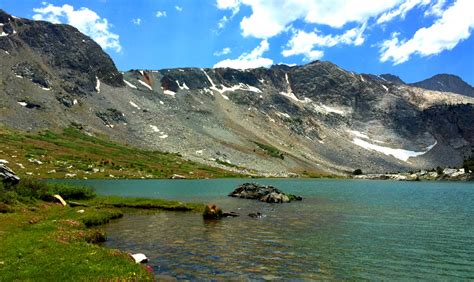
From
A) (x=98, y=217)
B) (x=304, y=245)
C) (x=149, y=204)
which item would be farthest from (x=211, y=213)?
(x=304, y=245)

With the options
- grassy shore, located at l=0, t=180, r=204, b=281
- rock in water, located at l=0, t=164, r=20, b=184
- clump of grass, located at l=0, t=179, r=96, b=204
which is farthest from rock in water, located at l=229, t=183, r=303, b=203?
rock in water, located at l=0, t=164, r=20, b=184

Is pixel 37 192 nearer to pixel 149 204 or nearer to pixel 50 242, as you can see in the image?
pixel 149 204

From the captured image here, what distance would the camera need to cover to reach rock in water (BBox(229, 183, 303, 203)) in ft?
297

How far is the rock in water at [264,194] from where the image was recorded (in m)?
90.6

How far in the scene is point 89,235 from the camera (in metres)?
38.9

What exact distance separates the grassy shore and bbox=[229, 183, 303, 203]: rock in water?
35.0 m

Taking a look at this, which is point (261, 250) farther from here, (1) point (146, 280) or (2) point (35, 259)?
(2) point (35, 259)

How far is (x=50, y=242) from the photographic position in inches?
1260

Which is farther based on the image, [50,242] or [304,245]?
[304,245]

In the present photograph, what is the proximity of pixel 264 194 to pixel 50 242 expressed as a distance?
223 feet

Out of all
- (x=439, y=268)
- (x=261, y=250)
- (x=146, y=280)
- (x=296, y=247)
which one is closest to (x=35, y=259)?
A: (x=146, y=280)

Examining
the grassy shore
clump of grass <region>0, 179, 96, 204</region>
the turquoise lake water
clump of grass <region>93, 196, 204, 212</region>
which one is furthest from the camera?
clump of grass <region>93, 196, 204, 212</region>

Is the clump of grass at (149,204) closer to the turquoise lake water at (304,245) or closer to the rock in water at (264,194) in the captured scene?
the turquoise lake water at (304,245)

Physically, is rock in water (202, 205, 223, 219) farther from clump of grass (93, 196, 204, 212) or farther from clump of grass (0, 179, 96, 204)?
clump of grass (0, 179, 96, 204)
